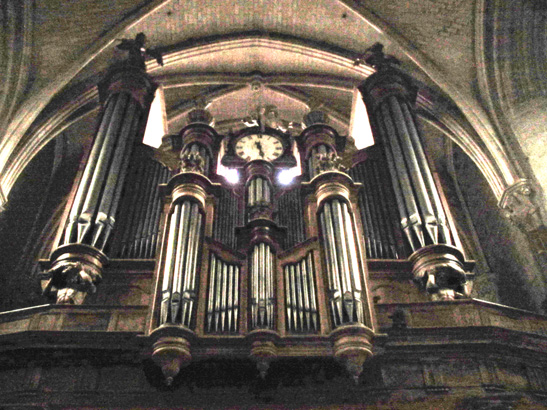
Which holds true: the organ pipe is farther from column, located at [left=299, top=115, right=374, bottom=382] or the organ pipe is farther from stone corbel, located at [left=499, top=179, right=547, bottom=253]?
stone corbel, located at [left=499, top=179, right=547, bottom=253]

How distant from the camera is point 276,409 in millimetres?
5488

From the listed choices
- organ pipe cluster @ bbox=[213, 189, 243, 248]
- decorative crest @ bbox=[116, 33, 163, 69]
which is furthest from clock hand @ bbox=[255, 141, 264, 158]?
decorative crest @ bbox=[116, 33, 163, 69]

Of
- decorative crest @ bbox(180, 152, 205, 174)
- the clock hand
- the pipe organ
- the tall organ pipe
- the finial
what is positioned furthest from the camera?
the finial

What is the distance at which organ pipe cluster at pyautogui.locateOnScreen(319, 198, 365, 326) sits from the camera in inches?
227

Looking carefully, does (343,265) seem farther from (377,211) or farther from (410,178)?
(410,178)

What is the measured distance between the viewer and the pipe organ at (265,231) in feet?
18.6

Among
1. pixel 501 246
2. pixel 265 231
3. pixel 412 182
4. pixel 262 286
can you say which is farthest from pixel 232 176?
pixel 501 246

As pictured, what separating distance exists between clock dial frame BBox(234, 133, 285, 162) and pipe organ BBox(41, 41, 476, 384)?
0.06 ft

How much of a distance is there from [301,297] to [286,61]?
8.20 metres

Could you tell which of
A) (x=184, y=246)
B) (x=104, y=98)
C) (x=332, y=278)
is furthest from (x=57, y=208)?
(x=332, y=278)

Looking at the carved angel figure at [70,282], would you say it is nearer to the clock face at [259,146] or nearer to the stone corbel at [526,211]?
the clock face at [259,146]

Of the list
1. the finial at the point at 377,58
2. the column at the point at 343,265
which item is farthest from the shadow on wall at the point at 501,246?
the column at the point at 343,265

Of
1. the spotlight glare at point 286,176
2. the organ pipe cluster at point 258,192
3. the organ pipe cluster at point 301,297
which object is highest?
the spotlight glare at point 286,176

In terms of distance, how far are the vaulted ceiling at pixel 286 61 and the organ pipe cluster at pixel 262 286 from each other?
4667 millimetres
